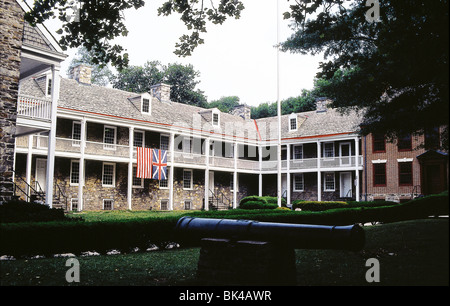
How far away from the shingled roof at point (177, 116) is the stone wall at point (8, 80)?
1122 centimetres

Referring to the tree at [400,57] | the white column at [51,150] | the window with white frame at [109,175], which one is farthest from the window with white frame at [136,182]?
the tree at [400,57]

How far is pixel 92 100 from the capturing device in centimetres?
2767

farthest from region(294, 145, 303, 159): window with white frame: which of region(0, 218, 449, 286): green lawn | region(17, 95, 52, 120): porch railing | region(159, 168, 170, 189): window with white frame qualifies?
region(0, 218, 449, 286): green lawn

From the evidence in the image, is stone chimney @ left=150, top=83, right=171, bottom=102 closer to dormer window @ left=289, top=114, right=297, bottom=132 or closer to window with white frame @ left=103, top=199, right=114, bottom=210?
window with white frame @ left=103, top=199, right=114, bottom=210

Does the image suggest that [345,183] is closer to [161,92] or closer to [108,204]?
[161,92]

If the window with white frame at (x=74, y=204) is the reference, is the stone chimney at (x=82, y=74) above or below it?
above

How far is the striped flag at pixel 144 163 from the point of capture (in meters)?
26.6

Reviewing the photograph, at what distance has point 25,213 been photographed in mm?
10914

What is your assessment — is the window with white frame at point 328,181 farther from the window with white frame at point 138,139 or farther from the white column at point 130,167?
the white column at point 130,167

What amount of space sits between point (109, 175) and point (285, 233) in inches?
962

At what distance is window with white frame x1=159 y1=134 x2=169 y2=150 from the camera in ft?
104

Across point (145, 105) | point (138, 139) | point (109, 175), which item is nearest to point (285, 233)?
point (109, 175)

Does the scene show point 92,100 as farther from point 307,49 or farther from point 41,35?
point 307,49
